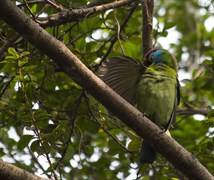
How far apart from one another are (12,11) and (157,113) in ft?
5.38

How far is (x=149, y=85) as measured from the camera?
3621 millimetres

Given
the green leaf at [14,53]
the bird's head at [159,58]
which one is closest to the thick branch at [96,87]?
the green leaf at [14,53]

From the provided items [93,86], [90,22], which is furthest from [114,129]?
[93,86]

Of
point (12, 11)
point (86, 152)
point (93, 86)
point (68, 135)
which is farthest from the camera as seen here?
point (86, 152)

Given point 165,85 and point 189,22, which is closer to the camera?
point 165,85

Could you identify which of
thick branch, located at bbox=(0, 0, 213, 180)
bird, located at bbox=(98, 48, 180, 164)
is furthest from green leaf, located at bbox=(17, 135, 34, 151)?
thick branch, located at bbox=(0, 0, 213, 180)

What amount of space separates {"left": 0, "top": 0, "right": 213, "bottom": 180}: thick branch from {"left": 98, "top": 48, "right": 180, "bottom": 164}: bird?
0.48 metres

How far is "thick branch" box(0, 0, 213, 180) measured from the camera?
2.43 meters

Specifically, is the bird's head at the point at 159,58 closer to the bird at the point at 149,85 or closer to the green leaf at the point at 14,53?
the bird at the point at 149,85

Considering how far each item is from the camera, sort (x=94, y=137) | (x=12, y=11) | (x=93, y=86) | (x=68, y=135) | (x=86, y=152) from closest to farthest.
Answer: (x=12, y=11) < (x=93, y=86) < (x=68, y=135) < (x=86, y=152) < (x=94, y=137)

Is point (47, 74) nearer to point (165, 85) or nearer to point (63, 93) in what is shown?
point (63, 93)

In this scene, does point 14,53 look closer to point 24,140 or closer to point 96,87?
point 96,87

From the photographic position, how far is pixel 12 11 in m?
2.38

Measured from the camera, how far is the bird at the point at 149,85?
3.47 meters
